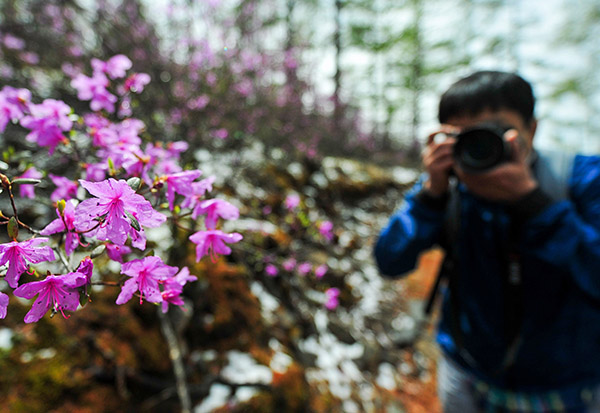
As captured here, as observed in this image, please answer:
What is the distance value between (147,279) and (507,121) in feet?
5.17

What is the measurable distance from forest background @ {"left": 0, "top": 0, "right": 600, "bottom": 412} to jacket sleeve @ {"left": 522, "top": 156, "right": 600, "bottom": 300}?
616 mm

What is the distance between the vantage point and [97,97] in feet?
3.45

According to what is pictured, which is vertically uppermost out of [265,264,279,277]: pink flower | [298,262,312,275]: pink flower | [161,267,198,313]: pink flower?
[161,267,198,313]: pink flower

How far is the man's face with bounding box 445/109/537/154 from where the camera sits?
1399 millimetres

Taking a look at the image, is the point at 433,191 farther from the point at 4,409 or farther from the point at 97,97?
the point at 4,409

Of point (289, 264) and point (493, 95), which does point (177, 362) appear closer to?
point (289, 264)

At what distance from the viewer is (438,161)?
4.89 feet

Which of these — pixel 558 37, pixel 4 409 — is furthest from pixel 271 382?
pixel 558 37

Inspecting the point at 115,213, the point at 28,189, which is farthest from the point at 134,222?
the point at 28,189

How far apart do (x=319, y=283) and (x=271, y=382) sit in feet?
5.17

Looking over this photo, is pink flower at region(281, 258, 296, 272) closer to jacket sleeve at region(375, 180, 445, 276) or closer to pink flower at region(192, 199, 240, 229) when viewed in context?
jacket sleeve at region(375, 180, 445, 276)

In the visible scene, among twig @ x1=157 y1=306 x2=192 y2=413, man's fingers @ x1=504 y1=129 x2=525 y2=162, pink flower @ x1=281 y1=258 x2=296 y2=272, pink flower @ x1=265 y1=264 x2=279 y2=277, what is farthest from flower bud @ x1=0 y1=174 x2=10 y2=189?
pink flower @ x1=281 y1=258 x2=296 y2=272

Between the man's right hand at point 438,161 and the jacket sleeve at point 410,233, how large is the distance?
72 millimetres

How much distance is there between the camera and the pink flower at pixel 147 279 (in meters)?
0.52
